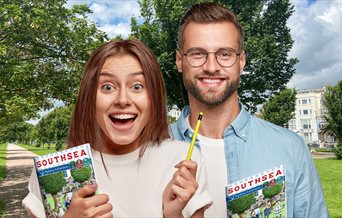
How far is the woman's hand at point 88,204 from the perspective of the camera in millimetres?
1466

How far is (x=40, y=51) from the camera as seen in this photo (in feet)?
38.8

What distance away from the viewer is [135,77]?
1818 mm

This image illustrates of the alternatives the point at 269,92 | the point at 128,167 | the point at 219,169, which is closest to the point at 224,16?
the point at 219,169

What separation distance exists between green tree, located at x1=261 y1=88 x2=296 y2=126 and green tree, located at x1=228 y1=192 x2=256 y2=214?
46217mm

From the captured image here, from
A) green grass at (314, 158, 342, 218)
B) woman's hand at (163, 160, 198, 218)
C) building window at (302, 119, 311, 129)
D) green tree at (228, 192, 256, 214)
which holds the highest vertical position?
building window at (302, 119, 311, 129)

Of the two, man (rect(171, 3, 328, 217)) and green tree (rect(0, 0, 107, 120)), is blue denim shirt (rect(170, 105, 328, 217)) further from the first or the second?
green tree (rect(0, 0, 107, 120))

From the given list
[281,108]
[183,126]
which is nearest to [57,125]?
[281,108]

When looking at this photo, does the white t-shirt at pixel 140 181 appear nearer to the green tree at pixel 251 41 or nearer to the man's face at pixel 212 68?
the man's face at pixel 212 68

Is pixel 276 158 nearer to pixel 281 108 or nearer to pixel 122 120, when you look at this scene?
pixel 122 120

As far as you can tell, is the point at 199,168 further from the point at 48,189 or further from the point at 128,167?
the point at 48,189

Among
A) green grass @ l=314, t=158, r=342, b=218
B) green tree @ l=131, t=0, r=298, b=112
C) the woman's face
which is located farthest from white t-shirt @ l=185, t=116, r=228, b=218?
green tree @ l=131, t=0, r=298, b=112

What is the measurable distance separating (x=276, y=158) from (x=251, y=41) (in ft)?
70.7

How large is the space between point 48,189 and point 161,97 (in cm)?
71

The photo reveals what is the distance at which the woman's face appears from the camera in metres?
1.76
